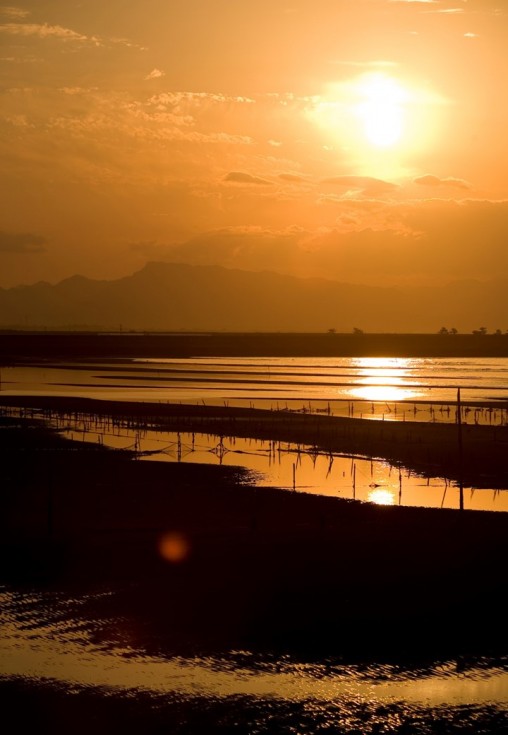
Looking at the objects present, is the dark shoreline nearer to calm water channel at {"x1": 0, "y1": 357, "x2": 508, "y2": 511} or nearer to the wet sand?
calm water channel at {"x1": 0, "y1": 357, "x2": 508, "y2": 511}

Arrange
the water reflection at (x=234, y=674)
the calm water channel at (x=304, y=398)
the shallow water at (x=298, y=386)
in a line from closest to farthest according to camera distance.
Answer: the water reflection at (x=234, y=674) < the calm water channel at (x=304, y=398) < the shallow water at (x=298, y=386)

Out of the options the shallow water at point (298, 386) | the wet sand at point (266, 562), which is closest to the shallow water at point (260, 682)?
the wet sand at point (266, 562)

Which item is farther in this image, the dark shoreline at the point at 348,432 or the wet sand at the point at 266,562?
the dark shoreline at the point at 348,432

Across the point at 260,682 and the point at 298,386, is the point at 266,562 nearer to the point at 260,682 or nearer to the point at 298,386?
the point at 260,682

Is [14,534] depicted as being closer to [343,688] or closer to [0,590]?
[0,590]

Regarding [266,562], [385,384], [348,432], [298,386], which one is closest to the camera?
[266,562]

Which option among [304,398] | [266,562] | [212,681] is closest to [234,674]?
[212,681]

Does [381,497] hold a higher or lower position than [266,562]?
higher

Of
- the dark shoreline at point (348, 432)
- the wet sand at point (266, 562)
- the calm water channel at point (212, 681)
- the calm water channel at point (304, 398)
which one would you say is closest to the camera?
the calm water channel at point (212, 681)

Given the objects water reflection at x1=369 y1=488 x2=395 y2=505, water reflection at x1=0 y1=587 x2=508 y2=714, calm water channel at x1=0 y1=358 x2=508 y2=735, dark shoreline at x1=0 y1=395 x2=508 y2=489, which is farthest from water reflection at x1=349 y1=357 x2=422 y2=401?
Result: water reflection at x1=0 y1=587 x2=508 y2=714

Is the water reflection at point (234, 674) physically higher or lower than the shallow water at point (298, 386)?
lower

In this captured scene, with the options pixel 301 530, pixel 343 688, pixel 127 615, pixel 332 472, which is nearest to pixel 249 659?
pixel 343 688

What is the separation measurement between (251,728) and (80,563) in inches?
371

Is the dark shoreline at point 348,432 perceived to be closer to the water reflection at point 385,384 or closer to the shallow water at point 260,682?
the water reflection at point 385,384
